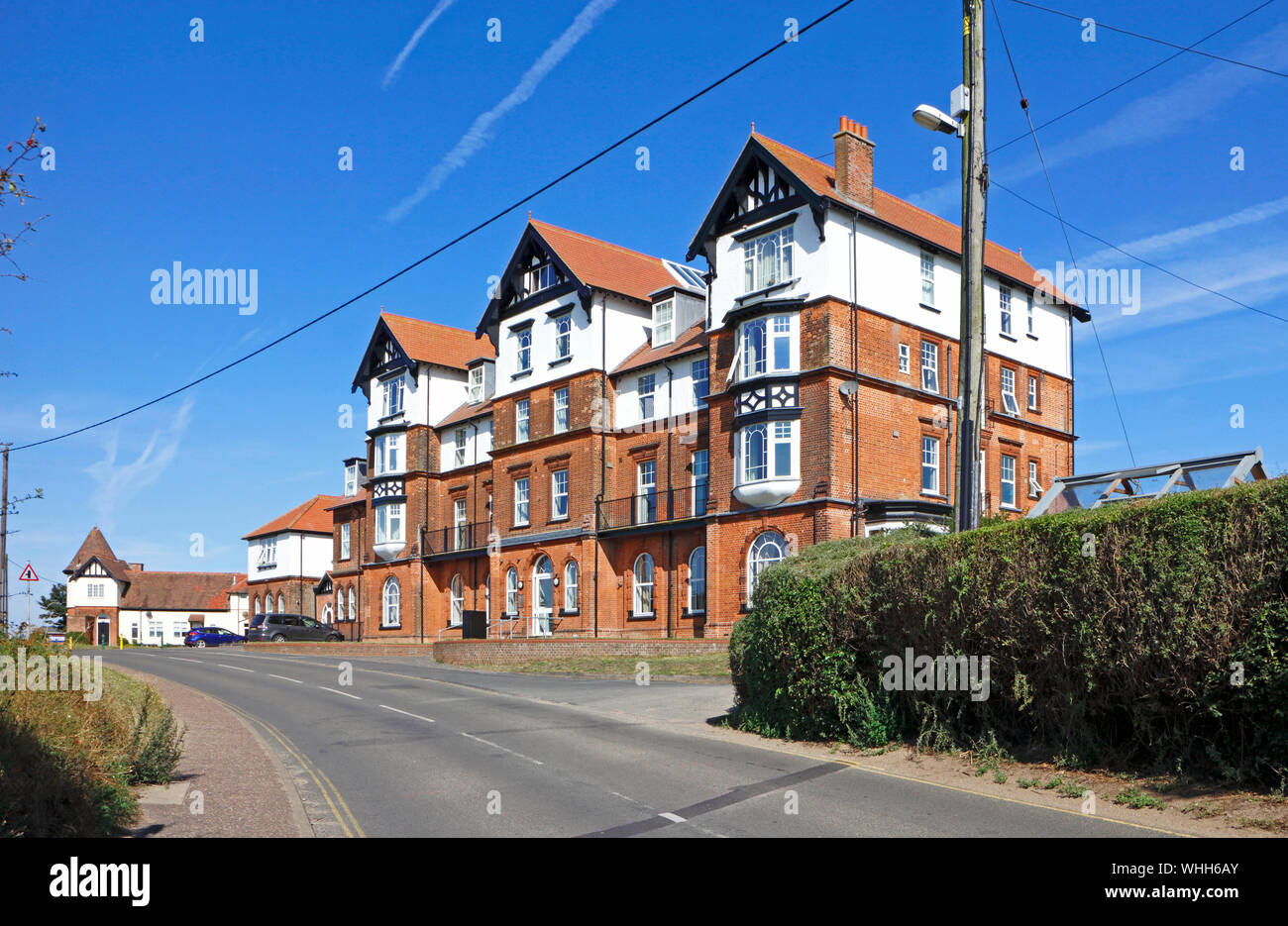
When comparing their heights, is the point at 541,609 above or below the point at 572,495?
below

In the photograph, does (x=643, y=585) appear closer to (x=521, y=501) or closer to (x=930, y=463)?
(x=521, y=501)

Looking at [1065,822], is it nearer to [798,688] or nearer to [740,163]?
[798,688]

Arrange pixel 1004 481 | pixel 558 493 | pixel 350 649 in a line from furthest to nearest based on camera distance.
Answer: pixel 350 649 → pixel 558 493 → pixel 1004 481

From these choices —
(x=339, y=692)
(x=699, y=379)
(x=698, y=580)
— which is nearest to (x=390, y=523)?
(x=699, y=379)

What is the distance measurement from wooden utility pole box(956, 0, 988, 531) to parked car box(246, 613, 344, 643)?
47.8 metres

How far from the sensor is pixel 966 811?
1047cm

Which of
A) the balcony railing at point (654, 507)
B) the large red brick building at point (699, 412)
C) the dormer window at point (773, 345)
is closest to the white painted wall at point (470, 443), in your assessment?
the large red brick building at point (699, 412)

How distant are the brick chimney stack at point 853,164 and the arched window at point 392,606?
102 ft

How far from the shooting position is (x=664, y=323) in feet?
143

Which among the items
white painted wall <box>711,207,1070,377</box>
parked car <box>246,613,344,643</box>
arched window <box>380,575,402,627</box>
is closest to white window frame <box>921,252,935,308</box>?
white painted wall <box>711,207,1070,377</box>

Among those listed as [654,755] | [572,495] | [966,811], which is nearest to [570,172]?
[654,755]

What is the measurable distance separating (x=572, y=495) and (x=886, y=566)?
97.2 ft

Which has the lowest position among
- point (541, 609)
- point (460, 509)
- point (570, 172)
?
point (541, 609)

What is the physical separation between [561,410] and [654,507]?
6748 millimetres
